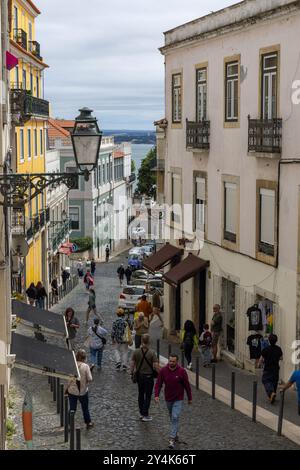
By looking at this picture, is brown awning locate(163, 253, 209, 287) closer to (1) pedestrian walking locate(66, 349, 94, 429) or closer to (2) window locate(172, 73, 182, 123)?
(2) window locate(172, 73, 182, 123)

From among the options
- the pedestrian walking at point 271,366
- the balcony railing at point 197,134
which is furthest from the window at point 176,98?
the pedestrian walking at point 271,366

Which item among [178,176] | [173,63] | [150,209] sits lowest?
[150,209]

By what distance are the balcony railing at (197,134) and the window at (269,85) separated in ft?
12.0

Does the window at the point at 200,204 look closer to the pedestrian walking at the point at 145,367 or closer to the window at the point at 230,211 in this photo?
the window at the point at 230,211

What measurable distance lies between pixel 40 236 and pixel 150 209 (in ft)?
157

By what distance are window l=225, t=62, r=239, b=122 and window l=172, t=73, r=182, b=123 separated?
3.93 m

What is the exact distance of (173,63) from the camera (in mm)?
26062

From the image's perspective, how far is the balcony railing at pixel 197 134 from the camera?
23078mm

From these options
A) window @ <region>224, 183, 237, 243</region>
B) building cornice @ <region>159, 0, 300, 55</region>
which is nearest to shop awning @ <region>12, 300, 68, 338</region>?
window @ <region>224, 183, 237, 243</region>

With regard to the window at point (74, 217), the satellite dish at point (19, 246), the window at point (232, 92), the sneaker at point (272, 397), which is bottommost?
the window at point (74, 217)

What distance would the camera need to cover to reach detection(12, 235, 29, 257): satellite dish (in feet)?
83.8

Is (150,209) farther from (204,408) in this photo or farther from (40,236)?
(204,408)

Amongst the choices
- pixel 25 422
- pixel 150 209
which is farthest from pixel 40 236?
pixel 150 209

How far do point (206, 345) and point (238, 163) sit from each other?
14.6 ft
